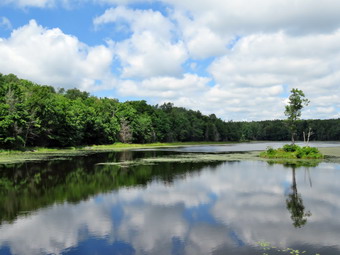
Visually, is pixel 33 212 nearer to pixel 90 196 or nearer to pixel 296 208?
pixel 90 196

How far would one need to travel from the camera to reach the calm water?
41.9 feet

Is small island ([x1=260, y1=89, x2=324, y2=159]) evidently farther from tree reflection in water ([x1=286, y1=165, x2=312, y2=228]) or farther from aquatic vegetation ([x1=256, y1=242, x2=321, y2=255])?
aquatic vegetation ([x1=256, y1=242, x2=321, y2=255])

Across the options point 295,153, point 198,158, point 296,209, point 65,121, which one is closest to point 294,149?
point 295,153

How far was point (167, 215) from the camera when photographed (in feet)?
57.3

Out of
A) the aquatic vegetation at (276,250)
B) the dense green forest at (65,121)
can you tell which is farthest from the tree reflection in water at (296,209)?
the dense green forest at (65,121)

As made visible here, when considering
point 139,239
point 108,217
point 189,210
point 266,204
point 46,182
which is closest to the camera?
point 139,239

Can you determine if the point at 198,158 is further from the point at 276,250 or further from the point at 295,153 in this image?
the point at 276,250

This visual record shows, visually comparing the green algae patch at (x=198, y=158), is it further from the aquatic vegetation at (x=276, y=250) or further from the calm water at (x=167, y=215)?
the aquatic vegetation at (x=276, y=250)

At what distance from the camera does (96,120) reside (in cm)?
9969

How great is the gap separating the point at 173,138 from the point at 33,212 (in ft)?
462

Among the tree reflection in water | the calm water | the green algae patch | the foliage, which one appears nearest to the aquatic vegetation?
the calm water

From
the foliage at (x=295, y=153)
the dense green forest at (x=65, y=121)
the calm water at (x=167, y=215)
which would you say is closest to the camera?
the calm water at (x=167, y=215)

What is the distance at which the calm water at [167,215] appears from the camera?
12.8 metres

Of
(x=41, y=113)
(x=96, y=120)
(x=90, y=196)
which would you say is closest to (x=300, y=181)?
(x=90, y=196)
